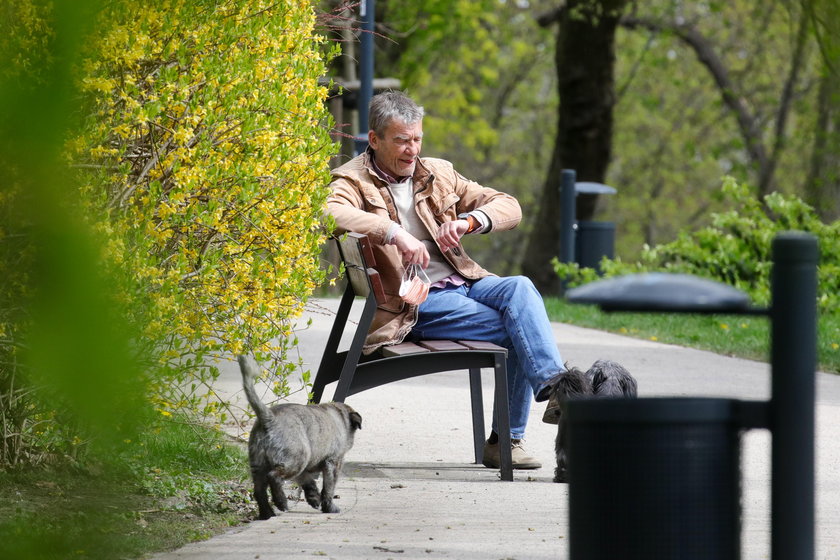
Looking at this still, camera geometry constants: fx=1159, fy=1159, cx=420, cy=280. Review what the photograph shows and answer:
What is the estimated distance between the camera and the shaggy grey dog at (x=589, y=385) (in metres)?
4.46

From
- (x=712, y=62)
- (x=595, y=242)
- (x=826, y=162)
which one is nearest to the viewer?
(x=595, y=242)

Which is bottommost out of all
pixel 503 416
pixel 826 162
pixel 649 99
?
pixel 503 416

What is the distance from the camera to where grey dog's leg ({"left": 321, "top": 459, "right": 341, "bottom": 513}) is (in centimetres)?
407

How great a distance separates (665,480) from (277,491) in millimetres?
2112

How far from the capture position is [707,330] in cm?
1011

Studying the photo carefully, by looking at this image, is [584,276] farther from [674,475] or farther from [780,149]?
[780,149]

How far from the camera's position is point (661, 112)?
36500 millimetres

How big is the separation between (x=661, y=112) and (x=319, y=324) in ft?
94.2

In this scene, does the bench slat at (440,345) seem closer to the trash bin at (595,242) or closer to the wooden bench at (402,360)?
the wooden bench at (402,360)

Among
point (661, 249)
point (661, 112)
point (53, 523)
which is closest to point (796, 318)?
point (53, 523)

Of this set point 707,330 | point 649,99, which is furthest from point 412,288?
point 649,99

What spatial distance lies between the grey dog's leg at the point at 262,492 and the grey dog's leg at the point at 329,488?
209 millimetres

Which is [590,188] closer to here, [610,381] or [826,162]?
[826,162]

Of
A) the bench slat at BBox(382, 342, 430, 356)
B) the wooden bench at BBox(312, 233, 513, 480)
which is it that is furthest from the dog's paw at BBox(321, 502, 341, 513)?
the bench slat at BBox(382, 342, 430, 356)
